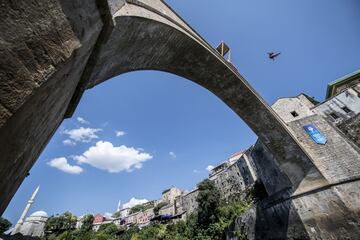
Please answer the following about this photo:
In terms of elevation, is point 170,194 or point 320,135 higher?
point 170,194

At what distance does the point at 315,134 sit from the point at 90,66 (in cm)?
941

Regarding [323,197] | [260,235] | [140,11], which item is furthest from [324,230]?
[140,11]

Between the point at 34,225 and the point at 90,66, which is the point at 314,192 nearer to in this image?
the point at 90,66

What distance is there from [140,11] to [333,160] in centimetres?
882

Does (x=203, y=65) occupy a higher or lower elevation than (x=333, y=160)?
higher

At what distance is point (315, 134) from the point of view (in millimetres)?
8422

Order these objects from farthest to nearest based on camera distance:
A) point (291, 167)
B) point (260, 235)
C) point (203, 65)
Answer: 1. point (260, 235)
2. point (291, 167)
3. point (203, 65)

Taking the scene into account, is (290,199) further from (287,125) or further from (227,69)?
(227,69)

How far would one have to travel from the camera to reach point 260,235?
959cm

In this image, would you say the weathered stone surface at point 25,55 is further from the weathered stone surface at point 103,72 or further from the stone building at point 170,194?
the stone building at point 170,194

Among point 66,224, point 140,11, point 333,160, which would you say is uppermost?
point 66,224

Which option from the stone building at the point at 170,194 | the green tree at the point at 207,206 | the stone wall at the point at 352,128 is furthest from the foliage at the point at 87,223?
the stone wall at the point at 352,128

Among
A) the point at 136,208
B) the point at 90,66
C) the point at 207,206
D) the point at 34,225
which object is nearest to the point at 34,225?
the point at 34,225

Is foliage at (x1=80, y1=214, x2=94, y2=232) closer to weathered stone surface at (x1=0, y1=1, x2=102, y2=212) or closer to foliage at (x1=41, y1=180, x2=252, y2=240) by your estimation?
foliage at (x1=41, y1=180, x2=252, y2=240)
